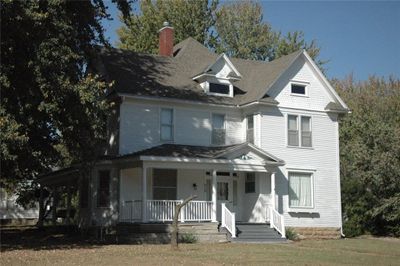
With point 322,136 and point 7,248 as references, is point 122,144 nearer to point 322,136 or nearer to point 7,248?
point 7,248

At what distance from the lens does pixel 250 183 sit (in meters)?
29.8

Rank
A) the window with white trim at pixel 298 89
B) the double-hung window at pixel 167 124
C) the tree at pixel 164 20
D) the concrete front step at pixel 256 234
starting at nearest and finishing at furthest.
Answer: the concrete front step at pixel 256 234
the double-hung window at pixel 167 124
the window with white trim at pixel 298 89
the tree at pixel 164 20

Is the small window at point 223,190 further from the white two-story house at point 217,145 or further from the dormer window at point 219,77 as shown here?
the dormer window at point 219,77

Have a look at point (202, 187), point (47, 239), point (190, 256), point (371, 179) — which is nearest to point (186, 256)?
point (190, 256)

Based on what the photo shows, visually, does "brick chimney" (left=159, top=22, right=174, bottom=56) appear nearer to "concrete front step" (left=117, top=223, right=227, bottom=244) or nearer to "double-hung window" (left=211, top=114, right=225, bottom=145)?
"double-hung window" (left=211, top=114, right=225, bottom=145)

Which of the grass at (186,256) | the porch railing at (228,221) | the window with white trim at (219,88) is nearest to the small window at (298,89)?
the window with white trim at (219,88)

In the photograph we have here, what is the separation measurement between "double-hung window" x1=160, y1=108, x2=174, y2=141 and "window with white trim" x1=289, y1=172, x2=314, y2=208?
6.73 meters

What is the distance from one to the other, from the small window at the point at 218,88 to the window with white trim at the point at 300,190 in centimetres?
558

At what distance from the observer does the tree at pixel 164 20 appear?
46000mm

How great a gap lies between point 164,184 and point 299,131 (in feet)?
26.4

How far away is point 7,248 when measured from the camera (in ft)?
68.0

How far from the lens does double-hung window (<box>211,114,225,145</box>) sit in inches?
1189

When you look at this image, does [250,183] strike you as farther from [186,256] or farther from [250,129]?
[186,256]

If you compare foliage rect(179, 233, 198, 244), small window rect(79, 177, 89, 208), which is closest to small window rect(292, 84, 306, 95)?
foliage rect(179, 233, 198, 244)
